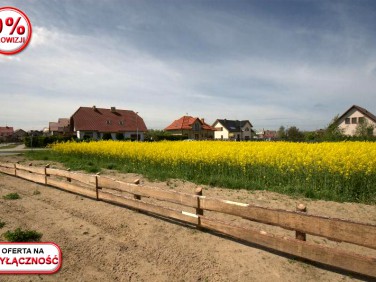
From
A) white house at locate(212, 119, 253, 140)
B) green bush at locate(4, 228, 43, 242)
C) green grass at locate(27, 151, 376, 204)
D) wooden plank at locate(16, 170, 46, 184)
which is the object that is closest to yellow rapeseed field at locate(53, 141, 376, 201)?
green grass at locate(27, 151, 376, 204)

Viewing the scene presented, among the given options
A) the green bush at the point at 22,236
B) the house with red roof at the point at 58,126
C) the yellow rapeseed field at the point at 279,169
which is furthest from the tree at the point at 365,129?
the house with red roof at the point at 58,126

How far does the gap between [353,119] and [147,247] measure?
177 feet

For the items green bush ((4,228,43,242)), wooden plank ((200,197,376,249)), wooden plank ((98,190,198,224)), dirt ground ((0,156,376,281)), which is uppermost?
wooden plank ((200,197,376,249))

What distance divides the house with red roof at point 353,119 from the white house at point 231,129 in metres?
32.7

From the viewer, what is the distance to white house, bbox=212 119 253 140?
79500mm

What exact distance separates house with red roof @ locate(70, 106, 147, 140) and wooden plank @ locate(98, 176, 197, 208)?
43.5 metres

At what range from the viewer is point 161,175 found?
11.9 meters

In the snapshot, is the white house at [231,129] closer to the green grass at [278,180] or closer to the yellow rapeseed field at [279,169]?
the yellow rapeseed field at [279,169]

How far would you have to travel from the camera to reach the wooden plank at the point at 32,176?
35.4 ft

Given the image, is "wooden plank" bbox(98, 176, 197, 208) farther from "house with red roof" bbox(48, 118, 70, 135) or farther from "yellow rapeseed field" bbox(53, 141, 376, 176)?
"house with red roof" bbox(48, 118, 70, 135)

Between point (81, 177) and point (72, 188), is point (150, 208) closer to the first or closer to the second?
point (81, 177)

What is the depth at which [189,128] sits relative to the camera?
67312 millimetres

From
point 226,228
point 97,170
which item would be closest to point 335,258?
point 226,228

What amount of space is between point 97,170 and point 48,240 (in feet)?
30.5
